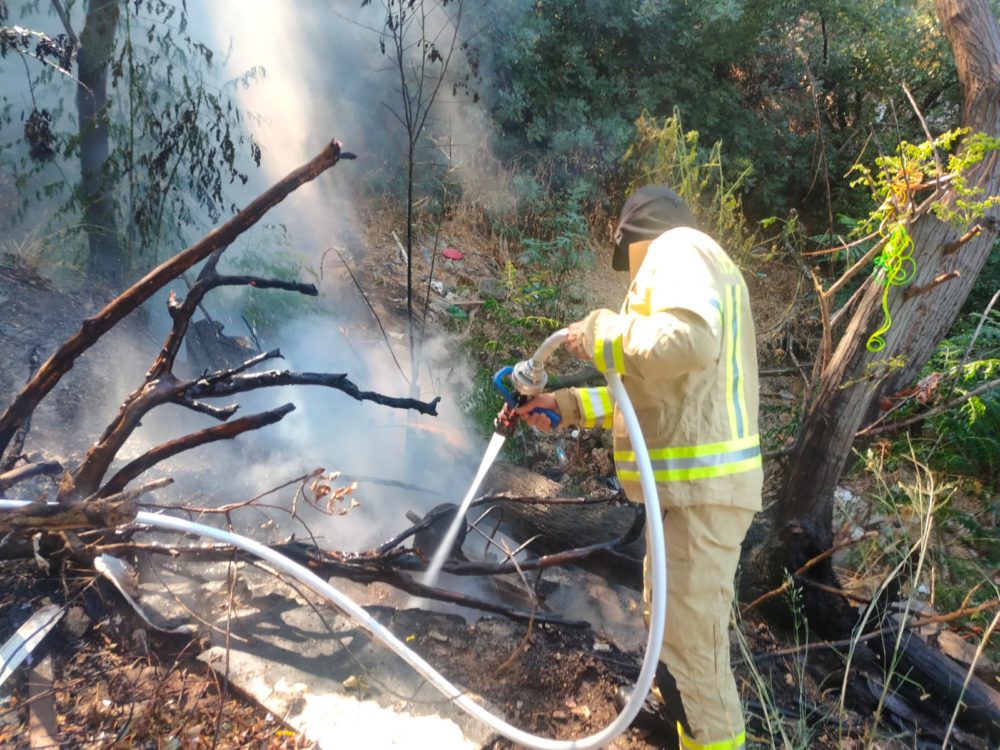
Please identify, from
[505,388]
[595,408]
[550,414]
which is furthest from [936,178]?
[505,388]

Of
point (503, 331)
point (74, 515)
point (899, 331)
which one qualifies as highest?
point (74, 515)

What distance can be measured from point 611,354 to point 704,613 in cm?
94

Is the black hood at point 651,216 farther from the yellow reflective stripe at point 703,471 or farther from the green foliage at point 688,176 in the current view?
the green foliage at point 688,176

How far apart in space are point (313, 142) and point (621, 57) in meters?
3.76

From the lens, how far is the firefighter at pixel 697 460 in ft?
6.69

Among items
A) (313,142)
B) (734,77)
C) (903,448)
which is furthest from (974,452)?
(313,142)

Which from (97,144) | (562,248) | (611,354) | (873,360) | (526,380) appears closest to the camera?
(611,354)

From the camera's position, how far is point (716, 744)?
2104 mm

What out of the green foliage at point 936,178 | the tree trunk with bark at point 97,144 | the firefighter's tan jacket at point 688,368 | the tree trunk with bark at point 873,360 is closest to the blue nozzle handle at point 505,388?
the firefighter's tan jacket at point 688,368

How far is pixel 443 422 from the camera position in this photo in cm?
468

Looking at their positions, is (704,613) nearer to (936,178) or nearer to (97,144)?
(936,178)

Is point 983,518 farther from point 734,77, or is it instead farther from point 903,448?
point 734,77

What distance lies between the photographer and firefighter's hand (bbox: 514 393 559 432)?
7.71 feet

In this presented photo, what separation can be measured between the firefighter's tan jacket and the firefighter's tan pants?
0.09 metres
